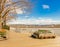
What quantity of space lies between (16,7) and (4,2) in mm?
2844

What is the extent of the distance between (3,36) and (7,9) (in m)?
7.57

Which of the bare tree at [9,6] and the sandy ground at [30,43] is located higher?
the bare tree at [9,6]

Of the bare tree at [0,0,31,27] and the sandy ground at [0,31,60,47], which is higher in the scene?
the bare tree at [0,0,31,27]

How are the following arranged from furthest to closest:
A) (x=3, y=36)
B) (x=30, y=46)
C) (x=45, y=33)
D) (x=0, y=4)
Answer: (x=0, y=4), (x=45, y=33), (x=3, y=36), (x=30, y=46)

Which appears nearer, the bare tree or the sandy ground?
the sandy ground

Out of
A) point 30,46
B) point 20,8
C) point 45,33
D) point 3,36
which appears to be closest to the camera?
point 30,46

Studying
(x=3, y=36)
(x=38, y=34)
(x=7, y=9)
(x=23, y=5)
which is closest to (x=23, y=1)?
(x=23, y=5)

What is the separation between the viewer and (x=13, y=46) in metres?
14.0

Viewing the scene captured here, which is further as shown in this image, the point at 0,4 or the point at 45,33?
the point at 0,4

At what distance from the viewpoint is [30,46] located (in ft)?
45.6

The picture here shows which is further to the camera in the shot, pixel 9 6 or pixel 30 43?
pixel 9 6

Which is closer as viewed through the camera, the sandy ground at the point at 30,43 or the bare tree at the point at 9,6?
the sandy ground at the point at 30,43

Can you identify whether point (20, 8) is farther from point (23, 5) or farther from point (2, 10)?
point (2, 10)

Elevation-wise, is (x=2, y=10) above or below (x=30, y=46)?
above
